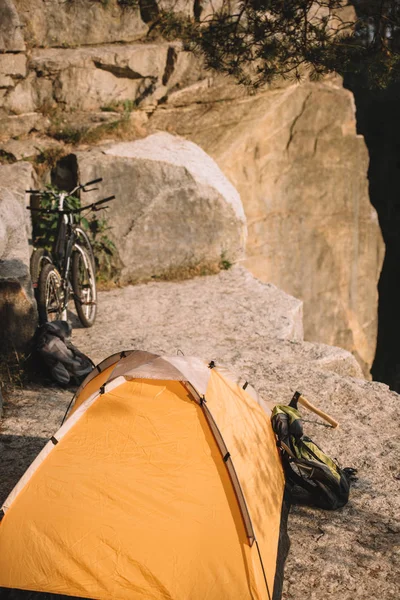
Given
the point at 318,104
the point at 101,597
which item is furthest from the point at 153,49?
the point at 101,597

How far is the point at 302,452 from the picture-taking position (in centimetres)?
534

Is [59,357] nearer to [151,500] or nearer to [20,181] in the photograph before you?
[151,500]

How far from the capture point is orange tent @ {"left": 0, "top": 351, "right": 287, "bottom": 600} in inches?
160

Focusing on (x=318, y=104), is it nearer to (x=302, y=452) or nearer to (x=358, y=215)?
(x=358, y=215)

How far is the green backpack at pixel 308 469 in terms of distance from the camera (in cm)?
519

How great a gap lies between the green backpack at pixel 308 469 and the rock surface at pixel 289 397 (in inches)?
4.9

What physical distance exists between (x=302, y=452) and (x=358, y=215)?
53.5ft

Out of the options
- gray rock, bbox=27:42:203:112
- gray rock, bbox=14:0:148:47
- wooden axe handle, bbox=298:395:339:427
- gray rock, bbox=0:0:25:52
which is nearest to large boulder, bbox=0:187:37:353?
wooden axe handle, bbox=298:395:339:427

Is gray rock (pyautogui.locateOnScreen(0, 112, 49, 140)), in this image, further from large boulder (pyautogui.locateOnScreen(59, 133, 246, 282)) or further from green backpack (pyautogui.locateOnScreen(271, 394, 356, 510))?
green backpack (pyautogui.locateOnScreen(271, 394, 356, 510))

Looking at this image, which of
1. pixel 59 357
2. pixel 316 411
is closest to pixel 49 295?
pixel 59 357

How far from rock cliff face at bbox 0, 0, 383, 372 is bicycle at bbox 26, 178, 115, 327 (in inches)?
128

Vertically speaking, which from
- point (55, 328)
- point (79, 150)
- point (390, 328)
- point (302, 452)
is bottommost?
point (390, 328)

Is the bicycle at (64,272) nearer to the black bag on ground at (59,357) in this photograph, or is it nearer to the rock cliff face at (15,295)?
the rock cliff face at (15,295)

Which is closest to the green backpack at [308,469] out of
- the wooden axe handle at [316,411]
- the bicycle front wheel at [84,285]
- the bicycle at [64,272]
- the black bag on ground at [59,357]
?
the wooden axe handle at [316,411]
